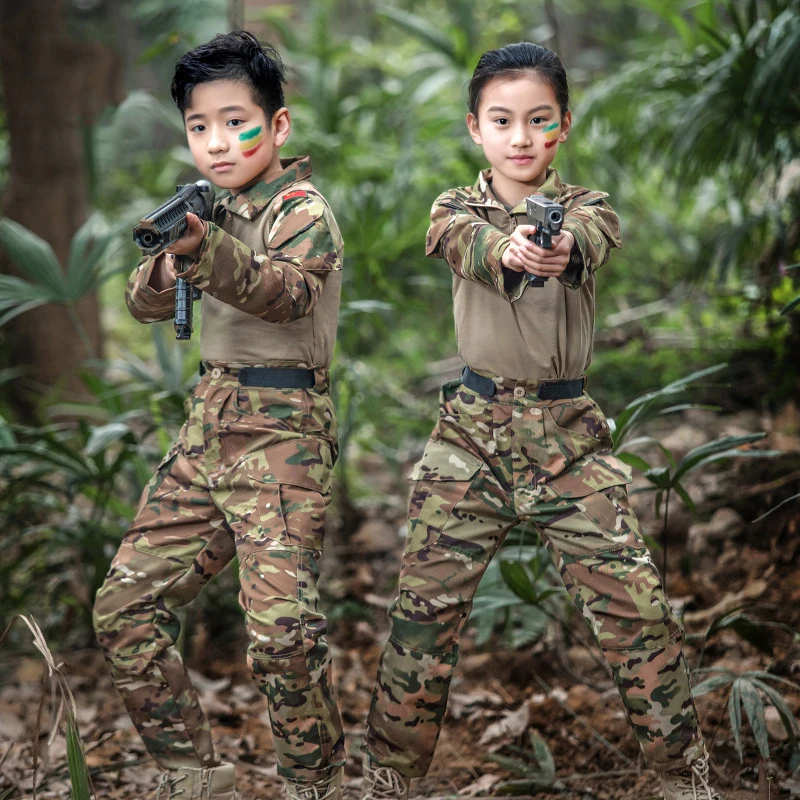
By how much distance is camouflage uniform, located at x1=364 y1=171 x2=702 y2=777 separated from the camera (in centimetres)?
209

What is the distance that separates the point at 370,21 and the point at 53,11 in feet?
18.3

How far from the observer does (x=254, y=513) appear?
86.1 inches

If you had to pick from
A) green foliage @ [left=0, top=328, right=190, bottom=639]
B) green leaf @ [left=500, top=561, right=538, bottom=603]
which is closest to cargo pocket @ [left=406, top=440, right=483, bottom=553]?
green leaf @ [left=500, top=561, right=538, bottom=603]

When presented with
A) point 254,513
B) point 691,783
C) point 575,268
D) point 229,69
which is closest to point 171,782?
point 254,513

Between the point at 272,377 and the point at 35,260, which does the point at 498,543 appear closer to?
the point at 272,377

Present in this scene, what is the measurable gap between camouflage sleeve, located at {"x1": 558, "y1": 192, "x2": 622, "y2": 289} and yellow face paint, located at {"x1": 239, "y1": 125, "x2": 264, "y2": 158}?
28.6 inches

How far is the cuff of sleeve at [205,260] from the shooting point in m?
1.97

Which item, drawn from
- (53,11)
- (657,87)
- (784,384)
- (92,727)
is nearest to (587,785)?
(92,727)

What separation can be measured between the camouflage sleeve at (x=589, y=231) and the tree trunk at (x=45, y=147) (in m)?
3.20

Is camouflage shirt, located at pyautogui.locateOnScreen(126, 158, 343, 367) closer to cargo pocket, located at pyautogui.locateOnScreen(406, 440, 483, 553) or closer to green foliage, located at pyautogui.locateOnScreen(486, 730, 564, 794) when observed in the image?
cargo pocket, located at pyautogui.locateOnScreen(406, 440, 483, 553)

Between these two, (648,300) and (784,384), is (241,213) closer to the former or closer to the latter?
(784,384)

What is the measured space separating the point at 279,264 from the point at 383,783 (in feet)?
4.01

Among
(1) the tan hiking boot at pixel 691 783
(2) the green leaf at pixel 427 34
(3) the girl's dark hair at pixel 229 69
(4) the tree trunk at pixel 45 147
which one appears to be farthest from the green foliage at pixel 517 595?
(4) the tree trunk at pixel 45 147

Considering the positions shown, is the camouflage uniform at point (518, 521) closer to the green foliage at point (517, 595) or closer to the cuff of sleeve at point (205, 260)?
the green foliage at point (517, 595)
